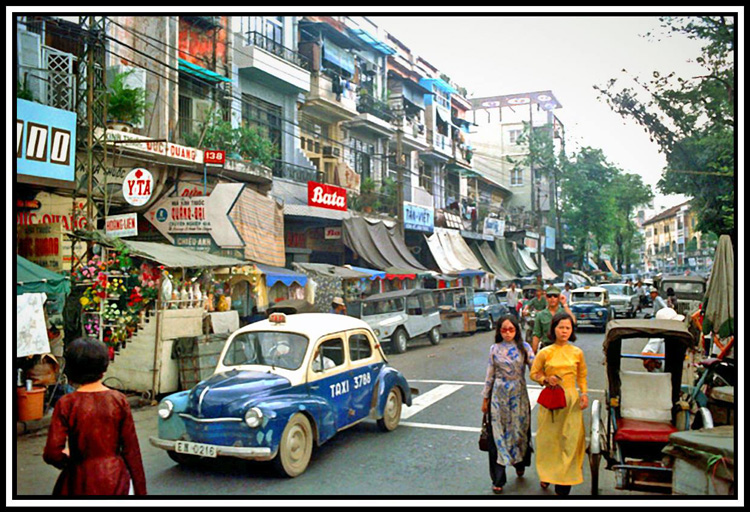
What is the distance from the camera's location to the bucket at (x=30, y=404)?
30.3 feet

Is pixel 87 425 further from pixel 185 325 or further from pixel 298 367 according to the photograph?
pixel 185 325

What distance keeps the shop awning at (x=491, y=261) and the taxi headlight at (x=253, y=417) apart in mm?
33988

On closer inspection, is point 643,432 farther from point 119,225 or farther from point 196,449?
point 119,225

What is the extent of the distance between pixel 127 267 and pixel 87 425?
28.0 ft

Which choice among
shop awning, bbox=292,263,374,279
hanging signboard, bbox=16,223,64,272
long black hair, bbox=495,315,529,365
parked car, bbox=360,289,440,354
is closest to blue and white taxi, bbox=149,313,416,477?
long black hair, bbox=495,315,529,365

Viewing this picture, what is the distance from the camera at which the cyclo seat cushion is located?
6207 mm

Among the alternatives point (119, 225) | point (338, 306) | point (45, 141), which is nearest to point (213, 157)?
point (119, 225)

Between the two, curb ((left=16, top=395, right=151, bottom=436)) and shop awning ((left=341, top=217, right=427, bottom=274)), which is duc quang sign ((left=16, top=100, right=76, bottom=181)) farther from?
shop awning ((left=341, top=217, right=427, bottom=274))

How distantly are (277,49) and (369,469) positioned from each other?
63.1 ft

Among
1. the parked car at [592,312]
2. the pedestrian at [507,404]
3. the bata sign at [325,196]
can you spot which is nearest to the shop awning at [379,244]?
the bata sign at [325,196]

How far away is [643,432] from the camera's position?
6297 millimetres

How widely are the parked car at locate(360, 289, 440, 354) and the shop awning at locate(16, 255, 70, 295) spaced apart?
918cm

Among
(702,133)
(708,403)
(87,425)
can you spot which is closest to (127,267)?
(87,425)
